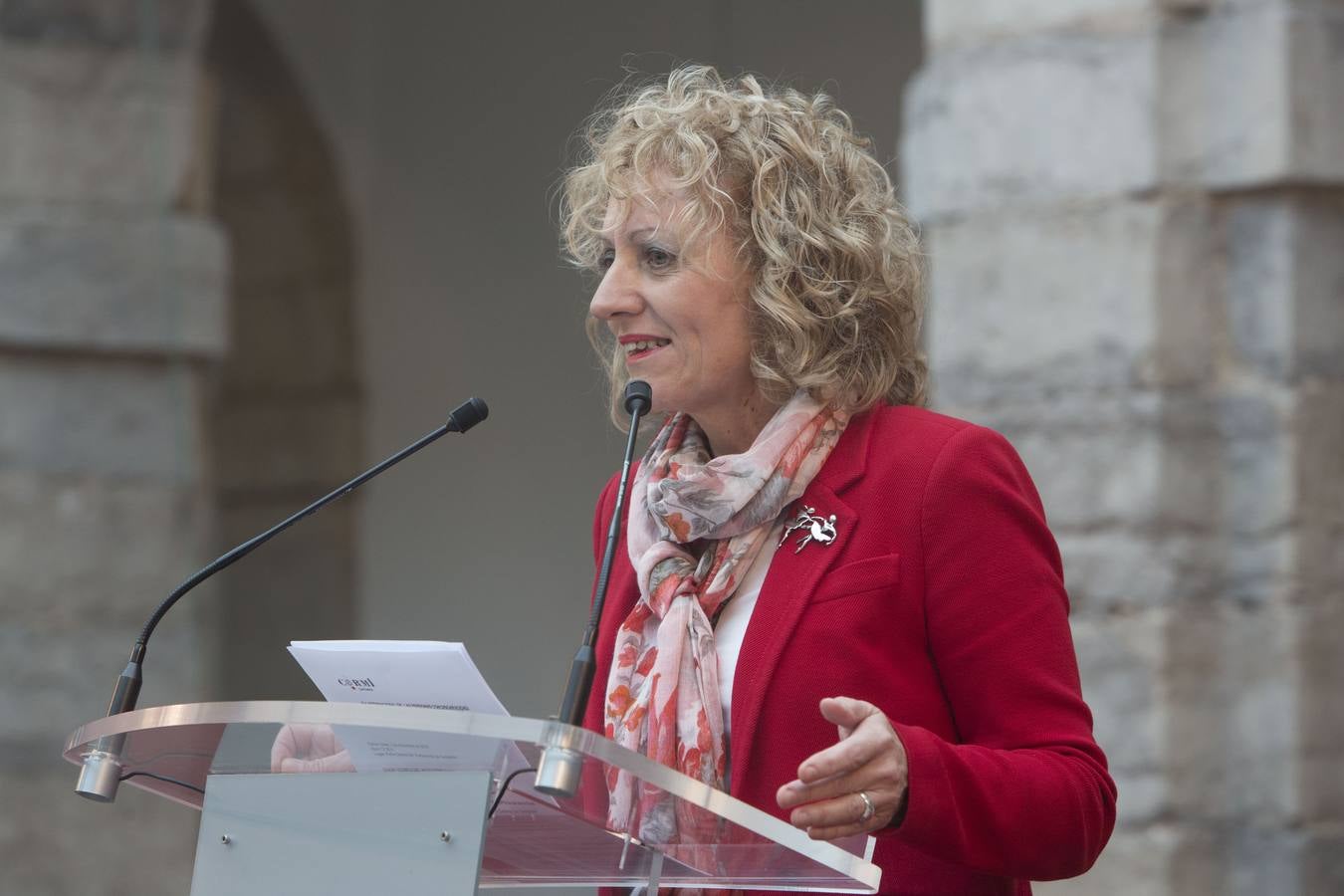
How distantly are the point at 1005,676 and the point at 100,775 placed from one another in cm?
83

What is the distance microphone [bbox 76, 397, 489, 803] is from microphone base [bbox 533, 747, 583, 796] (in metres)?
0.41

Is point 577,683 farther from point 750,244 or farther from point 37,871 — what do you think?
point 37,871

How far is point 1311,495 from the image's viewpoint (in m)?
3.24

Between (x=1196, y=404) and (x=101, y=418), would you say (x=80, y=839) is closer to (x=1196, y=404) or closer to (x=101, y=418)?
(x=101, y=418)

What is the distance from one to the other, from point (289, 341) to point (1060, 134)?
420cm

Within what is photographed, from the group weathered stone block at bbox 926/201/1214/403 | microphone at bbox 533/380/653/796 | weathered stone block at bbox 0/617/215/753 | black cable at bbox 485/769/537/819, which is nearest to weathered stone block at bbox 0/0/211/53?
weathered stone block at bbox 0/617/215/753

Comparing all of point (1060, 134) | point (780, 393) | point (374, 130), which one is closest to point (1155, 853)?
point (1060, 134)

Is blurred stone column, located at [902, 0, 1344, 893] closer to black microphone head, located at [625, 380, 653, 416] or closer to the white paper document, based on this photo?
black microphone head, located at [625, 380, 653, 416]

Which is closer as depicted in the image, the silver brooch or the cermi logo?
the cermi logo

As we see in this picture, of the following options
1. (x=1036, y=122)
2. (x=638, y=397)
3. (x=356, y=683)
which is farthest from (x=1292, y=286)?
(x=356, y=683)

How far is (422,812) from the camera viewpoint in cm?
156

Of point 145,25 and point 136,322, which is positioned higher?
point 145,25

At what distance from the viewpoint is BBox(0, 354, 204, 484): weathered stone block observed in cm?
446

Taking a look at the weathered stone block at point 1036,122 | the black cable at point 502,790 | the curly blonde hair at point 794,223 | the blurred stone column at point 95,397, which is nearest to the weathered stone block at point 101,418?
the blurred stone column at point 95,397
